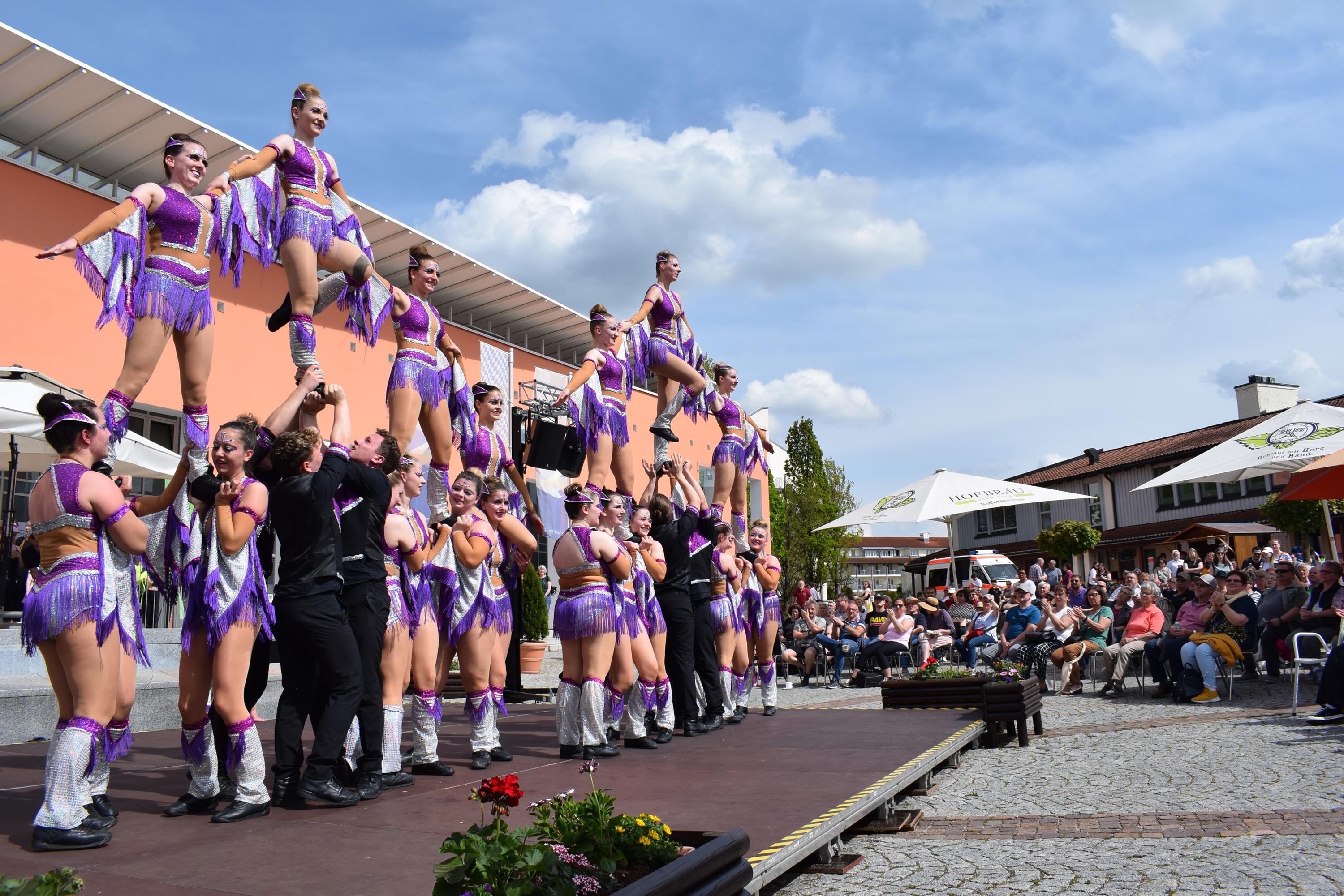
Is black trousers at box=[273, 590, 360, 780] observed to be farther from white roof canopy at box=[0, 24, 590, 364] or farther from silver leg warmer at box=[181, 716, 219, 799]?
white roof canopy at box=[0, 24, 590, 364]

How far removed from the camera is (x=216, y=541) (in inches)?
171

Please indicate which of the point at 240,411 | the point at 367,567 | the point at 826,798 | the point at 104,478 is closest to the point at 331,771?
the point at 367,567

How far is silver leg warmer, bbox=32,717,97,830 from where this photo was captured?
11.9 feet

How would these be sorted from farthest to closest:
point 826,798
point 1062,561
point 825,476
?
1. point 825,476
2. point 1062,561
3. point 826,798

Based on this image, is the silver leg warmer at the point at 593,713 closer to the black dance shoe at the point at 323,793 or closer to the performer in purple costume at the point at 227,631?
the black dance shoe at the point at 323,793

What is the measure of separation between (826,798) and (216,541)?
122 inches

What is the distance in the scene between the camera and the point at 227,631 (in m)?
4.29

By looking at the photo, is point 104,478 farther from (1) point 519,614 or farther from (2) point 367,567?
(1) point 519,614

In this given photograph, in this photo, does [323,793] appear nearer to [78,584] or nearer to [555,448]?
[78,584]

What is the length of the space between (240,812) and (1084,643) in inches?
403

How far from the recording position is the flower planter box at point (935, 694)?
28.0 feet

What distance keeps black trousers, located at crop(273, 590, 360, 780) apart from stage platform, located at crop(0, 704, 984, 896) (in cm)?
24

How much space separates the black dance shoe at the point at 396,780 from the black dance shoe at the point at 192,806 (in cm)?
86

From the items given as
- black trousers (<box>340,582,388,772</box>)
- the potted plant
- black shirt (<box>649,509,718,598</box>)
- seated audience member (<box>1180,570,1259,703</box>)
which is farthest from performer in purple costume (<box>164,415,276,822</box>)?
the potted plant
